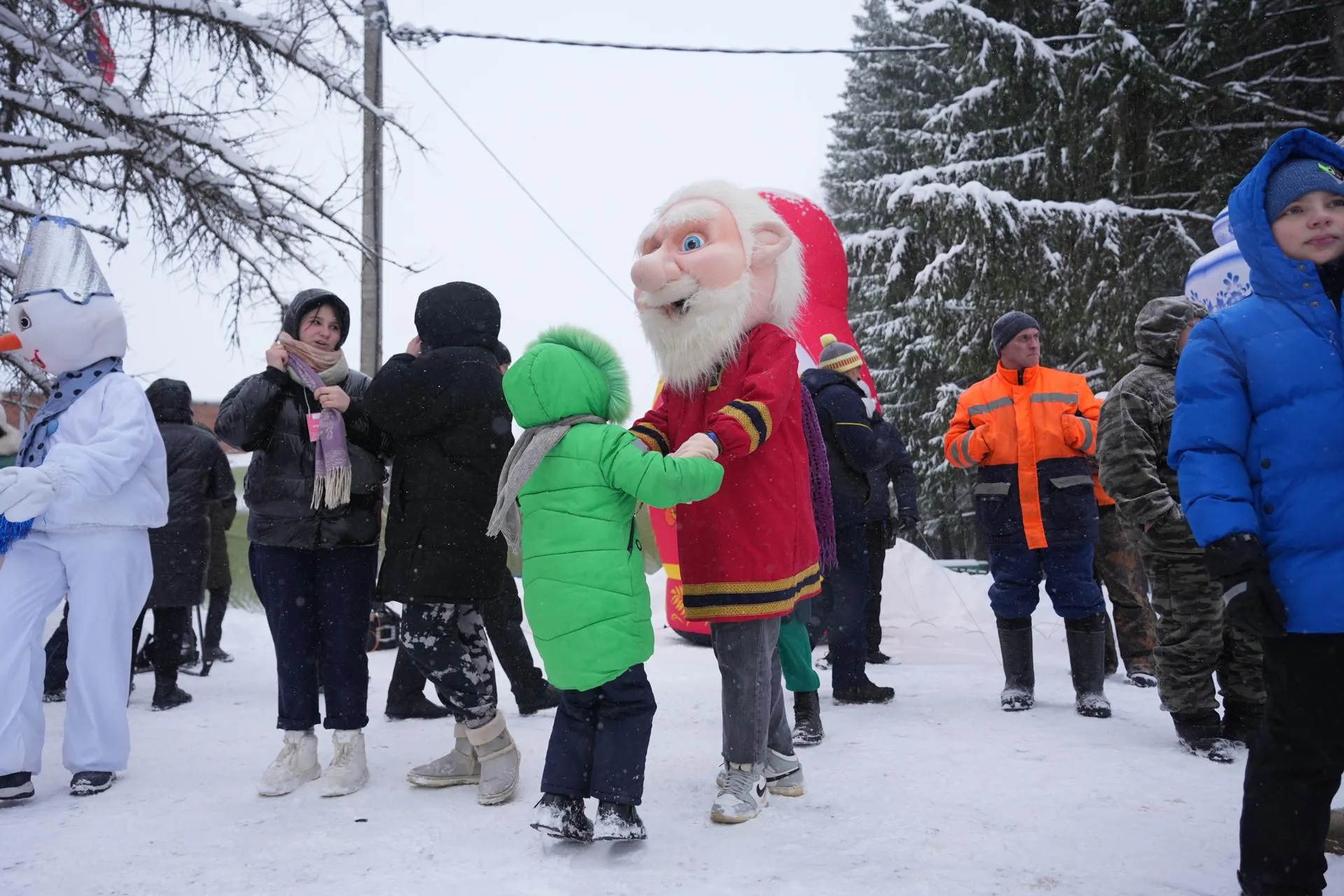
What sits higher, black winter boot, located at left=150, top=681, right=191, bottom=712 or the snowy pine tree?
the snowy pine tree

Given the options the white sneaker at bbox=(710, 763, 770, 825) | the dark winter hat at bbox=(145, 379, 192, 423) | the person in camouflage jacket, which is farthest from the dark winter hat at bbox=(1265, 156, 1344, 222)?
the dark winter hat at bbox=(145, 379, 192, 423)

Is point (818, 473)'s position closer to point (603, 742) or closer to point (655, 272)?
point (655, 272)

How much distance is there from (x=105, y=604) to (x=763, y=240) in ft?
9.86

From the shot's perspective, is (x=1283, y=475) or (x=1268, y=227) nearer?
(x=1283, y=475)

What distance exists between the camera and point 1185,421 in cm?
257

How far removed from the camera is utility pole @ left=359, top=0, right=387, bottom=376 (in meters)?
9.31

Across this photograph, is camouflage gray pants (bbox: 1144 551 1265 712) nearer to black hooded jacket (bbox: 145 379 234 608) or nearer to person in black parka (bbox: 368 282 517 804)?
person in black parka (bbox: 368 282 517 804)

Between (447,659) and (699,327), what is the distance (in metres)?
1.53

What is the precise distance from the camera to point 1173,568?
4.02 meters

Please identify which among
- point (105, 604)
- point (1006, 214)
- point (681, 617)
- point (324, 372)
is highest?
point (1006, 214)

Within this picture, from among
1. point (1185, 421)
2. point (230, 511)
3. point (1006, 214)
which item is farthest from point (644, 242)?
point (1006, 214)

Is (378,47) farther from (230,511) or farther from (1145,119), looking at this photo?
(1145,119)

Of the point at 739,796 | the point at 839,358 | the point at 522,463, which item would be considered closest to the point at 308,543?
the point at 522,463

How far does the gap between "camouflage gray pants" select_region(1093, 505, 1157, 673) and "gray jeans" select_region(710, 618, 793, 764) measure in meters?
3.35
